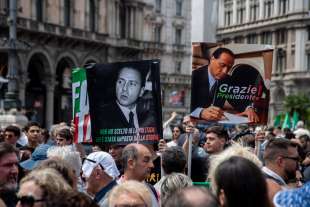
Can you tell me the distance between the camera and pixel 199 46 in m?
9.06

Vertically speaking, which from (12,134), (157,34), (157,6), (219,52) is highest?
(157,6)

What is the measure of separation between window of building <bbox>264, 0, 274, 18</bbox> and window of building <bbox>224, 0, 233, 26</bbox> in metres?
5.81

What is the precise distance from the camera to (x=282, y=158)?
6.06 meters

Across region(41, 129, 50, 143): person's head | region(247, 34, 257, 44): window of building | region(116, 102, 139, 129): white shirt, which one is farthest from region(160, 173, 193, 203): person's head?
region(247, 34, 257, 44): window of building

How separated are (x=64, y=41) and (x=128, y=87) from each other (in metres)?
37.5

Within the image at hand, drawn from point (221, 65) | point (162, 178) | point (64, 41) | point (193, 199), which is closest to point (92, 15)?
point (64, 41)

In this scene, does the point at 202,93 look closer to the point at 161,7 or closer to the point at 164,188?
the point at 164,188

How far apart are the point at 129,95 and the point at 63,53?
37.3 meters

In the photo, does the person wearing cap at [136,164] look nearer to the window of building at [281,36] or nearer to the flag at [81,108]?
the flag at [81,108]

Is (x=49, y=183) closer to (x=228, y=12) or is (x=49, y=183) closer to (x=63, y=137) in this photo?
(x=63, y=137)

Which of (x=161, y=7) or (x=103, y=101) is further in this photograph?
(x=161, y=7)

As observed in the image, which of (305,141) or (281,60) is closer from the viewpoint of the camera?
(305,141)

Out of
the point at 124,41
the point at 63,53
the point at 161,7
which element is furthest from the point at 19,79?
the point at 161,7

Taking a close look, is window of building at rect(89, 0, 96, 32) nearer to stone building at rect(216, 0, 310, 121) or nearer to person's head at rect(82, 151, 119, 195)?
stone building at rect(216, 0, 310, 121)
